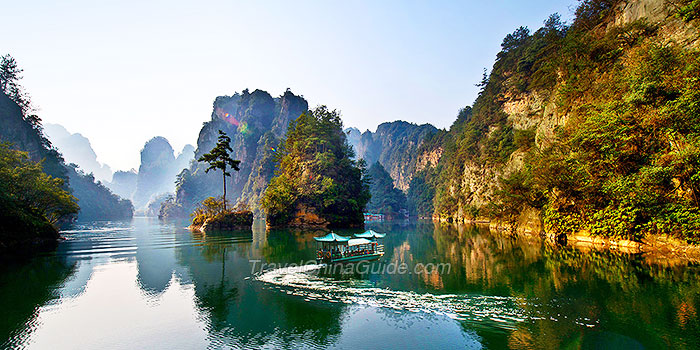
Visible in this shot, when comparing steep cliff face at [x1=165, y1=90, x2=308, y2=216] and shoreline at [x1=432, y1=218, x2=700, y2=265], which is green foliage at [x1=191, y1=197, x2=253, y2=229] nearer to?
shoreline at [x1=432, y1=218, x2=700, y2=265]

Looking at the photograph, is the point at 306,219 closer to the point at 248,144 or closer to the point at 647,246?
the point at 647,246

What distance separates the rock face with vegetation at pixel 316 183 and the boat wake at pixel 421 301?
45240 mm

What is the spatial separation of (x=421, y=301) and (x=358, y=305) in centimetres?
281

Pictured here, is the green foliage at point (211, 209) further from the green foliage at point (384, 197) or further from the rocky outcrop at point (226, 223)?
the green foliage at point (384, 197)

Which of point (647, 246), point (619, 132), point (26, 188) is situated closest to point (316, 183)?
point (26, 188)

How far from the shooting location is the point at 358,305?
13.7 metres

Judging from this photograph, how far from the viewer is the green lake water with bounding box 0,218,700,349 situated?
10062mm

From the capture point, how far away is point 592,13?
4341 centimetres

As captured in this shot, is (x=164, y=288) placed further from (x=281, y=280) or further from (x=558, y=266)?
(x=558, y=266)

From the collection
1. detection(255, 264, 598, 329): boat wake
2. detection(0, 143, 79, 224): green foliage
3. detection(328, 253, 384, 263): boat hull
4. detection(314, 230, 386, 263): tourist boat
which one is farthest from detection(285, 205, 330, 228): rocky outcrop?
detection(255, 264, 598, 329): boat wake

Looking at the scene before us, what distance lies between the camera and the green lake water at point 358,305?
10062 millimetres

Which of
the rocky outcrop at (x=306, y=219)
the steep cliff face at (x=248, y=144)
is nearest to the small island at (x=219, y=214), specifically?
the rocky outcrop at (x=306, y=219)

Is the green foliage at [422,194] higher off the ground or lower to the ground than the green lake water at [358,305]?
higher

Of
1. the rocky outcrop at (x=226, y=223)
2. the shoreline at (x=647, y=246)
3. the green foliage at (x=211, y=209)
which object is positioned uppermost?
the green foliage at (x=211, y=209)
